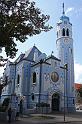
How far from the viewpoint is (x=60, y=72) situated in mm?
55594

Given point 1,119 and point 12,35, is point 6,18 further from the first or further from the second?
point 1,119

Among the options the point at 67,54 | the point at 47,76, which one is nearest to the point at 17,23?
the point at 47,76

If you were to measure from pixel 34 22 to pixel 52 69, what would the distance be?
123 feet

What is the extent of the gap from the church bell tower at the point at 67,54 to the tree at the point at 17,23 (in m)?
37.9

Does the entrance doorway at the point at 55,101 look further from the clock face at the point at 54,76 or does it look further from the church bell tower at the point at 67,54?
the clock face at the point at 54,76

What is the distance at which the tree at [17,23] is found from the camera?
15555mm

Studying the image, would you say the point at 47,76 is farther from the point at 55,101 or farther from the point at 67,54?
the point at 67,54

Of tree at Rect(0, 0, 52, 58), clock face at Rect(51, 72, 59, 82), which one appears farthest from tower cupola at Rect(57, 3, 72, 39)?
tree at Rect(0, 0, 52, 58)

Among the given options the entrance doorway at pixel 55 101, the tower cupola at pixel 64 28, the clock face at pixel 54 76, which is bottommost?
the entrance doorway at pixel 55 101

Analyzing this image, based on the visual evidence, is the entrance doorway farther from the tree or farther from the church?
the tree

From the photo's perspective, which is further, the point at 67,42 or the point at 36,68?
the point at 67,42

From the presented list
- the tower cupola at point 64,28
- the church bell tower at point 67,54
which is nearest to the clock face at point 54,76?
the church bell tower at point 67,54

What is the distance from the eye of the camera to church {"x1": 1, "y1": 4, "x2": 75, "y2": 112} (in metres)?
51.2

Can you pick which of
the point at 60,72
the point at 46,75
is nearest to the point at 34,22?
the point at 46,75
